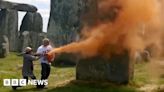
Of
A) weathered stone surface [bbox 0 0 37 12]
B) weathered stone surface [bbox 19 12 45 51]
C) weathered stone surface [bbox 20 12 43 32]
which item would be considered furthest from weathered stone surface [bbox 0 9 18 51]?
weathered stone surface [bbox 20 12 43 32]

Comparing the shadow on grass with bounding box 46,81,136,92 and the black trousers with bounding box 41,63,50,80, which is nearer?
the shadow on grass with bounding box 46,81,136,92

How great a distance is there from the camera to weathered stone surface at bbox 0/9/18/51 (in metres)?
41.9

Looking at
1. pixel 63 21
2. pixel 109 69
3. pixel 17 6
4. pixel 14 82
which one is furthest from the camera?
pixel 17 6

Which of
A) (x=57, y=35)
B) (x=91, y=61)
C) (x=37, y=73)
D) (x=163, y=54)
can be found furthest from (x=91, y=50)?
(x=57, y=35)

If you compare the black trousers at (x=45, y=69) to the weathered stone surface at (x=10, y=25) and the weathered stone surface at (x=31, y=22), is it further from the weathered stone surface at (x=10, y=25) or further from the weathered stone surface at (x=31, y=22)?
the weathered stone surface at (x=31, y=22)

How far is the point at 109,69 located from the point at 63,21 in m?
17.4

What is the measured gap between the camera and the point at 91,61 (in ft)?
53.1

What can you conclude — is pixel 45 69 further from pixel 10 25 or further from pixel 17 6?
pixel 17 6

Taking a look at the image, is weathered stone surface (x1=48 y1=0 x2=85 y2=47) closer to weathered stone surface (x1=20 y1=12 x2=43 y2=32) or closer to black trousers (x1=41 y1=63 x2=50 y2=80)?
weathered stone surface (x1=20 y1=12 x2=43 y2=32)

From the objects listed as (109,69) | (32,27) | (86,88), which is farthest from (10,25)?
(86,88)

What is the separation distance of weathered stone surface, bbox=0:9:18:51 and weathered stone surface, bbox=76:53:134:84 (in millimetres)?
25935

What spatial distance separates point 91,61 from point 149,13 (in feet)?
8.14

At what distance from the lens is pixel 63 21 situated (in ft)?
109

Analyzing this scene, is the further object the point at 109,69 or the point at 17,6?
the point at 17,6
